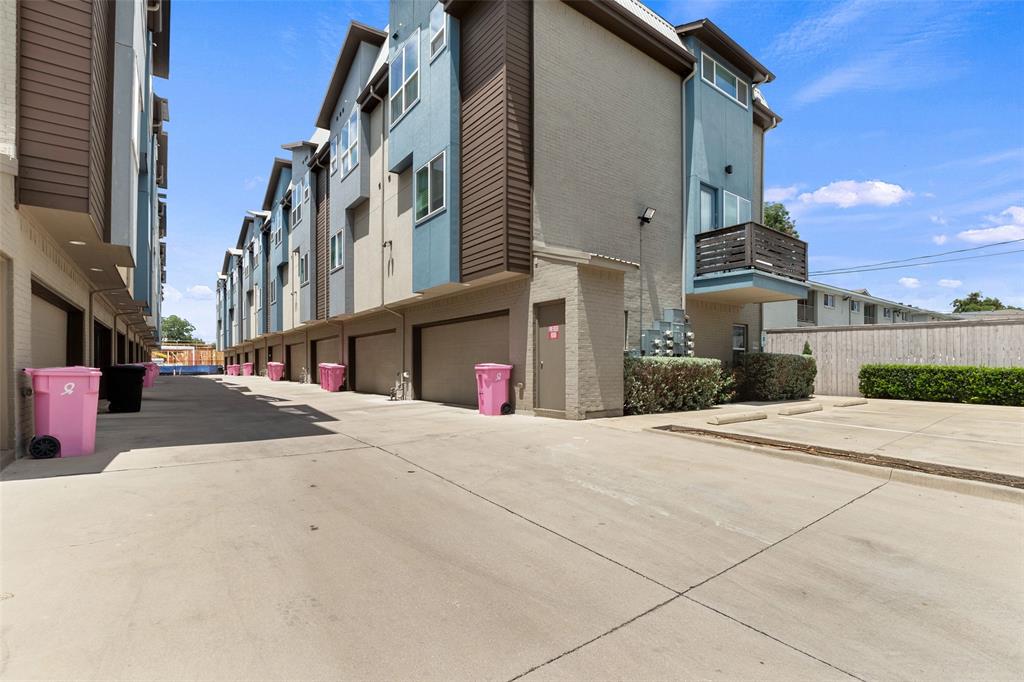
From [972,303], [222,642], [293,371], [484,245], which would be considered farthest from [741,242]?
[972,303]

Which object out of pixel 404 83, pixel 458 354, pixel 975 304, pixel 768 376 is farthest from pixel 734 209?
pixel 975 304

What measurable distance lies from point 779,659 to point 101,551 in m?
4.38

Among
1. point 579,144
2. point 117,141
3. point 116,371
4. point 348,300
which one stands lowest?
point 116,371

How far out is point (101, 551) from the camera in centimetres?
337

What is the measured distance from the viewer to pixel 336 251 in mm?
20281

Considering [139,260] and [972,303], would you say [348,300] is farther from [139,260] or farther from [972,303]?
[972,303]

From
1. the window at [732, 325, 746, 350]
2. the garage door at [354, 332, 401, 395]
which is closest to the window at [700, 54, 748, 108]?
the window at [732, 325, 746, 350]

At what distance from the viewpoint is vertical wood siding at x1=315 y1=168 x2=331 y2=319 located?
21844 millimetres

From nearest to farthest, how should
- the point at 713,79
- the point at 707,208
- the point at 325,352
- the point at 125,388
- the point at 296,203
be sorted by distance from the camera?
the point at 125,388, the point at 707,208, the point at 713,79, the point at 325,352, the point at 296,203

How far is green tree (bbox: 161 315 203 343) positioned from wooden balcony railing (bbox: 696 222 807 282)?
129 meters

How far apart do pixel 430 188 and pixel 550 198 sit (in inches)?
145

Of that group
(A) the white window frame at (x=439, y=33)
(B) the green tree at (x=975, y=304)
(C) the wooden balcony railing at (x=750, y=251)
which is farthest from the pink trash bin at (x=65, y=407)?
(B) the green tree at (x=975, y=304)

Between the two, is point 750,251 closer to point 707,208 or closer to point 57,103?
point 707,208

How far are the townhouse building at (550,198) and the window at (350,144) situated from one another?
0.18 m
